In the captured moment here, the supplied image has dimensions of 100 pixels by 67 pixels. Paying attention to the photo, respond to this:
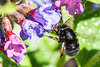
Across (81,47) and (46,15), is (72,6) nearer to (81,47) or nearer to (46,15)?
(46,15)

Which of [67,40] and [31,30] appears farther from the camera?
[67,40]

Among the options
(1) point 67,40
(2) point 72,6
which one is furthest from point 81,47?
(2) point 72,6

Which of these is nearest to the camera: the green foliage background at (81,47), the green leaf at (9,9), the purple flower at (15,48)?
the purple flower at (15,48)

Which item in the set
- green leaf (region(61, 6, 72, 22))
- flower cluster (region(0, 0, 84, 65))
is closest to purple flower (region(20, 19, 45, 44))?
flower cluster (region(0, 0, 84, 65))

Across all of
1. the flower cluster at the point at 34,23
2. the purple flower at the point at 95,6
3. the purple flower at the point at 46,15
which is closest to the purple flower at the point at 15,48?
the flower cluster at the point at 34,23

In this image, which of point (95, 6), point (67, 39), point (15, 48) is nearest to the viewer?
point (15, 48)

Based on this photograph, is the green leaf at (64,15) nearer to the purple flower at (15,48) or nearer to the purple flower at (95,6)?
the purple flower at (15,48)

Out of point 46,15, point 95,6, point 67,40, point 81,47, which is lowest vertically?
point 81,47
